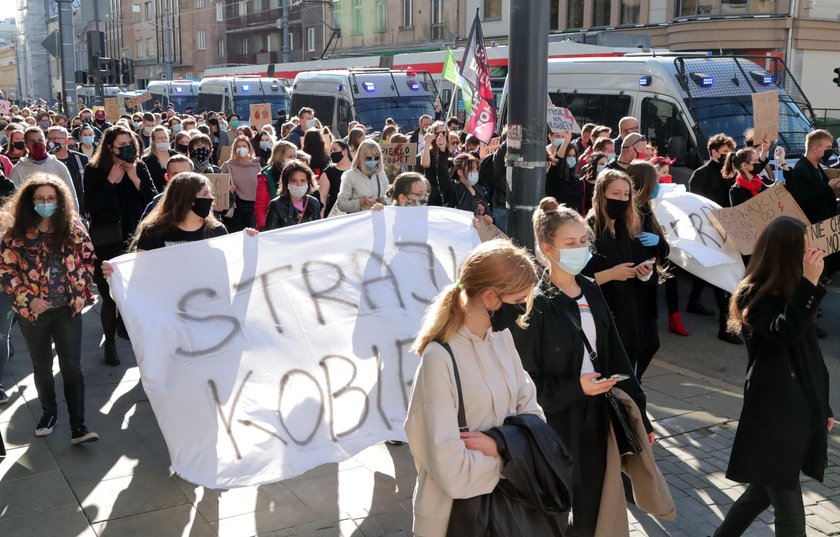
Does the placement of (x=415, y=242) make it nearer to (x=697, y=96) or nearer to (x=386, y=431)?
(x=386, y=431)

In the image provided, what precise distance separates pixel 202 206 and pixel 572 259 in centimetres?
256

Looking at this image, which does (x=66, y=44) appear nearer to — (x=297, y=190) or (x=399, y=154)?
(x=399, y=154)

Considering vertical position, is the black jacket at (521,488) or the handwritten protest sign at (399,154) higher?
the handwritten protest sign at (399,154)

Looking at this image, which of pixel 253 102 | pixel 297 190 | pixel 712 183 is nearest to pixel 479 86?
pixel 712 183

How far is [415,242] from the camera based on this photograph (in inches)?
220

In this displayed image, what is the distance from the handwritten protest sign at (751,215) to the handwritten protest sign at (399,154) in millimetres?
3990

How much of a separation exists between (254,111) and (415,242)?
12570 millimetres

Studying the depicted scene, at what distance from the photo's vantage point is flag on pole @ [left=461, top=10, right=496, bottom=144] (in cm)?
1028

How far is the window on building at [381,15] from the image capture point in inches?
1737

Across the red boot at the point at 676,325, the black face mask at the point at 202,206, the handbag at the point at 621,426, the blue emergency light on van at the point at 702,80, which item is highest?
the blue emergency light on van at the point at 702,80

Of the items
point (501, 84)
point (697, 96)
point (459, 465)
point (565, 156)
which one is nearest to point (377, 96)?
point (501, 84)

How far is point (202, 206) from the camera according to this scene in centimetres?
561

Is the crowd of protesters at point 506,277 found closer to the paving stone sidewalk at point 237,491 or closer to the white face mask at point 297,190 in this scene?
the white face mask at point 297,190

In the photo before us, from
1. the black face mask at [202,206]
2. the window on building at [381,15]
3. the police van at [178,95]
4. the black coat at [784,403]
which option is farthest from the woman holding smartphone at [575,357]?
the window on building at [381,15]
